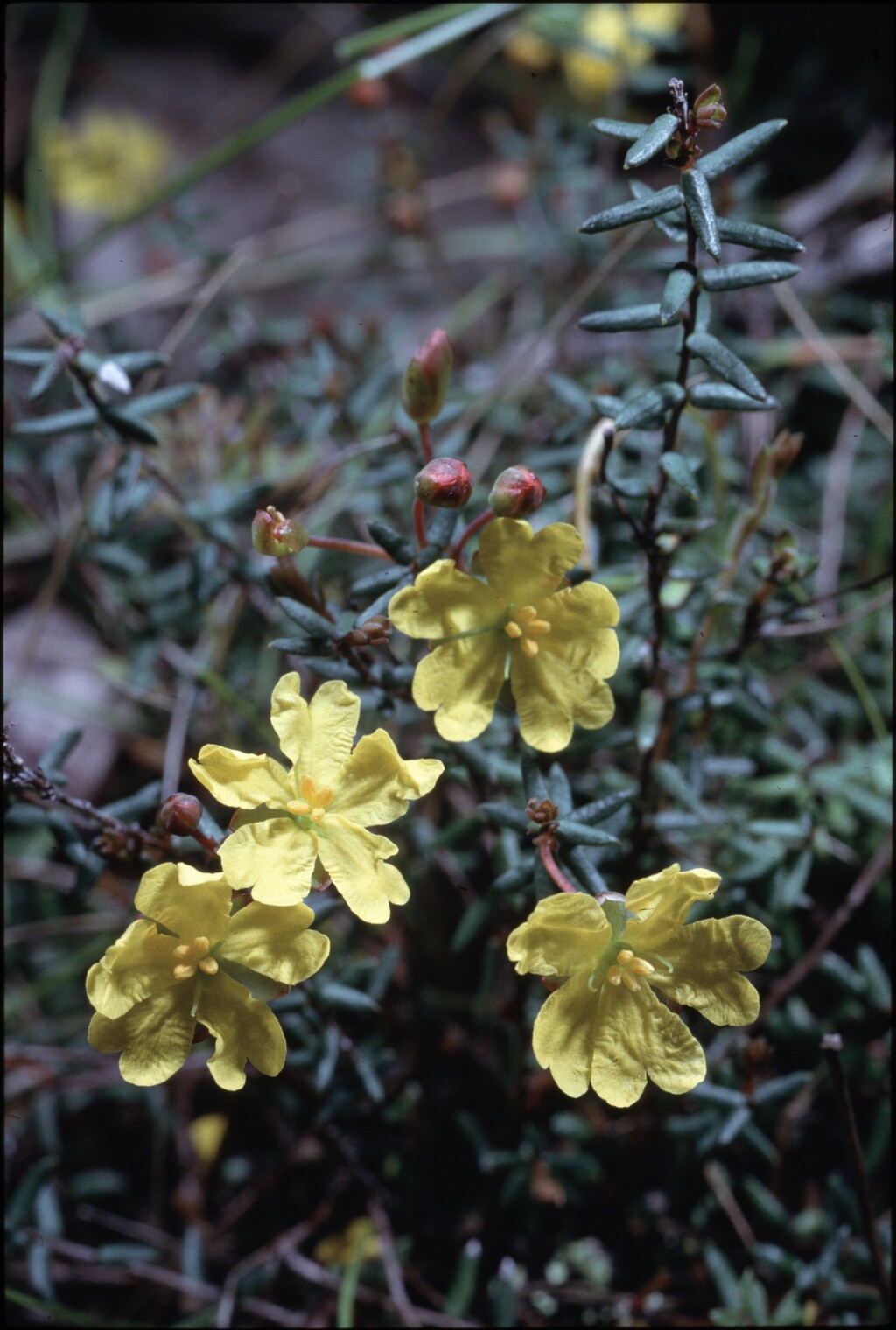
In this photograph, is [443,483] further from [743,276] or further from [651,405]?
[743,276]

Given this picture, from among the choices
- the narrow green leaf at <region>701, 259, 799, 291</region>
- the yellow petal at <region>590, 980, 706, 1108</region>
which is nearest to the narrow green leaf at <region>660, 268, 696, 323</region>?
the narrow green leaf at <region>701, 259, 799, 291</region>

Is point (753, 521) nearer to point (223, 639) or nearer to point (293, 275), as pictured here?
point (223, 639)

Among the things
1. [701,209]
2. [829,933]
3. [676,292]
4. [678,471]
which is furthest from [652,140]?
[829,933]

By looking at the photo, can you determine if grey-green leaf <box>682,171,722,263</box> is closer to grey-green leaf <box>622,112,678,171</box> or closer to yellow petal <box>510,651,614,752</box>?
grey-green leaf <box>622,112,678,171</box>

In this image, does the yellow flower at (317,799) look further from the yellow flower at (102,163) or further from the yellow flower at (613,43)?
the yellow flower at (102,163)

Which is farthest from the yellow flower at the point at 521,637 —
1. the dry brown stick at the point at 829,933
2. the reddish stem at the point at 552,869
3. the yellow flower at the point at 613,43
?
the yellow flower at the point at 613,43
